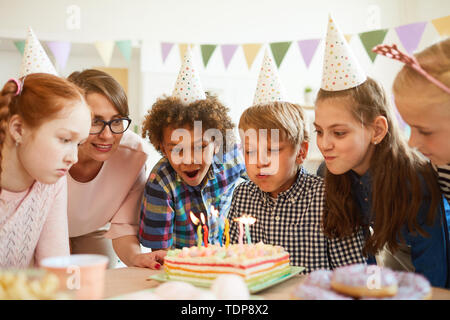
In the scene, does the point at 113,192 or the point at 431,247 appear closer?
the point at 431,247

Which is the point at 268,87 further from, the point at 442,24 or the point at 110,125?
the point at 442,24

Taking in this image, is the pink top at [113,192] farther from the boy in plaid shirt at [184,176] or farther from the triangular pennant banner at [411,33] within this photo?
the triangular pennant banner at [411,33]

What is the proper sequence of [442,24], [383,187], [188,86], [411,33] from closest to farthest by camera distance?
1. [383,187]
2. [188,86]
3. [442,24]
4. [411,33]

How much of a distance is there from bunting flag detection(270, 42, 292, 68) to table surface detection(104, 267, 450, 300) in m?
2.05

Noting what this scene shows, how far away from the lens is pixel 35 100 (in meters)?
0.83

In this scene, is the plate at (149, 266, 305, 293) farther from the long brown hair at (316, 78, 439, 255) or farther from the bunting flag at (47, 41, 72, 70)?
the bunting flag at (47, 41, 72, 70)

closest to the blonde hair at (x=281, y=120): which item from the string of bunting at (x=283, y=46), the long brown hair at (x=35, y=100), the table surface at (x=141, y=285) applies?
the table surface at (x=141, y=285)

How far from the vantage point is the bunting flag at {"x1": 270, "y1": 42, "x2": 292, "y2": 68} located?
2801mm

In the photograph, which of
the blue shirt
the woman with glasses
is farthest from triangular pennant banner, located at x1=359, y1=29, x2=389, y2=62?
the blue shirt

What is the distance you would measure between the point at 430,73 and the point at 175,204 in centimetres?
95

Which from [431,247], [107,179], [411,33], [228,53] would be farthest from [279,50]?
[431,247]

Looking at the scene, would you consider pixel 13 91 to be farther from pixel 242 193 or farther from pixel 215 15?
pixel 215 15

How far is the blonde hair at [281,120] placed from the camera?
1376 millimetres

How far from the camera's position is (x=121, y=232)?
62.2 inches
